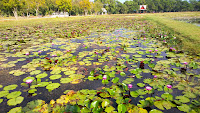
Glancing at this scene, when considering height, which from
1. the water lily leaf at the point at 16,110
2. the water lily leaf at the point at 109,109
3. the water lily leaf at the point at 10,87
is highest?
the water lily leaf at the point at 10,87

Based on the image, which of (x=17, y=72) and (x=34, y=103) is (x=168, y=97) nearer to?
(x=34, y=103)

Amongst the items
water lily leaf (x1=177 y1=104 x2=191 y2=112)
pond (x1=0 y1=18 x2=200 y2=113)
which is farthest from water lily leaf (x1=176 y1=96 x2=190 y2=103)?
water lily leaf (x1=177 y1=104 x2=191 y2=112)

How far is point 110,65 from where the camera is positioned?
325 centimetres

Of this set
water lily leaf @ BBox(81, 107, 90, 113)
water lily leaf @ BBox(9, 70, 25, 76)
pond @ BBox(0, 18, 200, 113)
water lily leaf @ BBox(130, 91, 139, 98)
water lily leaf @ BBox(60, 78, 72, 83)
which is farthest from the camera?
water lily leaf @ BBox(9, 70, 25, 76)

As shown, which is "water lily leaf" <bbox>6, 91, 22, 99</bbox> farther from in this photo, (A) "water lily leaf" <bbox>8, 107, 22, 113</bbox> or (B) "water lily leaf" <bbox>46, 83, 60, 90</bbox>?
(B) "water lily leaf" <bbox>46, 83, 60, 90</bbox>

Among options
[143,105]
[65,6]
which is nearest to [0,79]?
[143,105]

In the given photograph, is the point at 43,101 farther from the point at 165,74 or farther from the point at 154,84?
the point at 165,74

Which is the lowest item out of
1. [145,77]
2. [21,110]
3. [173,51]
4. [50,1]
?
[21,110]

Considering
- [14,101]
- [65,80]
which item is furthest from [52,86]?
[14,101]

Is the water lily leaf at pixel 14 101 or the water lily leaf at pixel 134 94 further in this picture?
the water lily leaf at pixel 134 94

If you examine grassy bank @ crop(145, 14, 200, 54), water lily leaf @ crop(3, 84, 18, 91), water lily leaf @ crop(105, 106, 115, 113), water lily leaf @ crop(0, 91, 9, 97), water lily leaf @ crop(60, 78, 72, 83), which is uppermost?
grassy bank @ crop(145, 14, 200, 54)

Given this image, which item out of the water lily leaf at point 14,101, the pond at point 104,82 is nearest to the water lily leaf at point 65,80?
the pond at point 104,82

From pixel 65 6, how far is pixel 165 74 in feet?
152

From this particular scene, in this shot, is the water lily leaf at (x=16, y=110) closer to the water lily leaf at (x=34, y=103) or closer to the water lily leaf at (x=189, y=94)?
the water lily leaf at (x=34, y=103)
